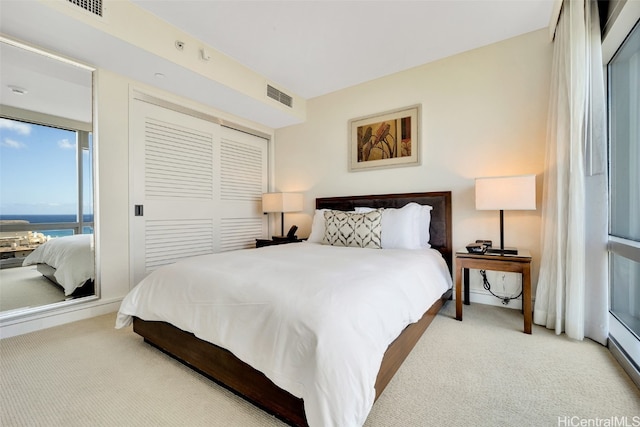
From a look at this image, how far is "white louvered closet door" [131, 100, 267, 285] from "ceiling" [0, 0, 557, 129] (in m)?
0.46

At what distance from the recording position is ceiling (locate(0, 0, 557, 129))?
2215mm

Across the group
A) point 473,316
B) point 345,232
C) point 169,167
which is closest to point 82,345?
point 169,167

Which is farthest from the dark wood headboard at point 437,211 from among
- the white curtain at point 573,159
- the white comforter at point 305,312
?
the white comforter at point 305,312

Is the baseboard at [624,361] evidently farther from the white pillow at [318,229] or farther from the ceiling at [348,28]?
the ceiling at [348,28]

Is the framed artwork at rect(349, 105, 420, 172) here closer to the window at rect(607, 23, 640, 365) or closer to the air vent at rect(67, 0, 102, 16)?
the window at rect(607, 23, 640, 365)

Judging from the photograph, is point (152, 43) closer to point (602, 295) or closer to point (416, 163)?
point (416, 163)

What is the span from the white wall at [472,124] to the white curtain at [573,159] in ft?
1.42

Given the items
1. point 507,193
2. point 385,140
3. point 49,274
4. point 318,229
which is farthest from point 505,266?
point 49,274

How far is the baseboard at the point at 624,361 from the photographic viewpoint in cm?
Result: 150

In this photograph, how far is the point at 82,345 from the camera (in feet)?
6.67

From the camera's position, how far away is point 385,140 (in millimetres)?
3477

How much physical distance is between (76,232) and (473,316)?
3.84 meters

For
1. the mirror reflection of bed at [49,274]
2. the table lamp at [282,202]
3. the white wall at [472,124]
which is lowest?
the mirror reflection of bed at [49,274]

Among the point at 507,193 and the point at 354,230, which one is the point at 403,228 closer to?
the point at 354,230
